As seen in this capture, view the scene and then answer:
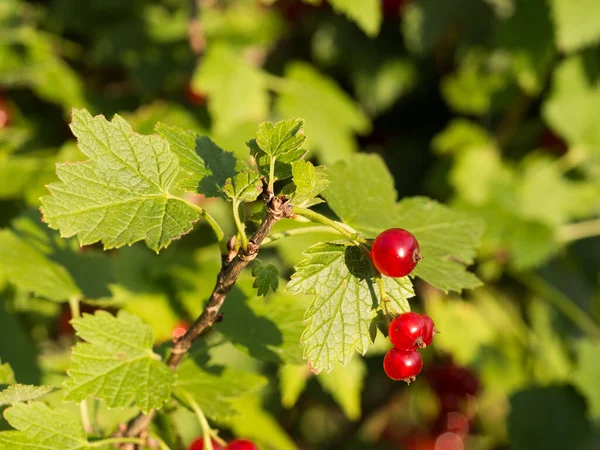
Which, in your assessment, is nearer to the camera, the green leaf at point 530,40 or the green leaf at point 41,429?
the green leaf at point 41,429

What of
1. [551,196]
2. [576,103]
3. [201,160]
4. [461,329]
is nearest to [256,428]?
[201,160]

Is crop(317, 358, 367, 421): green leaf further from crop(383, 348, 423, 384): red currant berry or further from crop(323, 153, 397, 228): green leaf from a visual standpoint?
crop(383, 348, 423, 384): red currant berry

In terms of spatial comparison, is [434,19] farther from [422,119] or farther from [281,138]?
[281,138]

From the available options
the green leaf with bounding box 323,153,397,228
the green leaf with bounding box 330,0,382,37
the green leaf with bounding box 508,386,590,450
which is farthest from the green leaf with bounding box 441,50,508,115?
the green leaf with bounding box 323,153,397,228

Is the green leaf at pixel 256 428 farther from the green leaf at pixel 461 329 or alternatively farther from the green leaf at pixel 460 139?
the green leaf at pixel 460 139

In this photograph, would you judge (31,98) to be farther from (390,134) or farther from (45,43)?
(390,134)

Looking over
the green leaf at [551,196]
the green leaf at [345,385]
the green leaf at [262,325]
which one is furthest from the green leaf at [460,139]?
the green leaf at [262,325]
